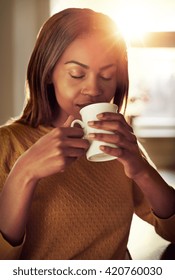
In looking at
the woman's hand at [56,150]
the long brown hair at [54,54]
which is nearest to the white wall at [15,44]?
the long brown hair at [54,54]

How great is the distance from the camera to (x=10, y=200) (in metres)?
0.49

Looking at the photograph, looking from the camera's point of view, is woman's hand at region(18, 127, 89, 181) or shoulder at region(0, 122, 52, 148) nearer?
woman's hand at region(18, 127, 89, 181)

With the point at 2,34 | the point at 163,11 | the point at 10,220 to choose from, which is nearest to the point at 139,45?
the point at 163,11

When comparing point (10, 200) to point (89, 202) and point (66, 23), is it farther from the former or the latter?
point (66, 23)

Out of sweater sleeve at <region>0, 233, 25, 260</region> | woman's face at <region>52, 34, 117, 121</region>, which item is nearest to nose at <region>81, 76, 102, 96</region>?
woman's face at <region>52, 34, 117, 121</region>

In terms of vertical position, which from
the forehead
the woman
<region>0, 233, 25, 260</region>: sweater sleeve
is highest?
the forehead

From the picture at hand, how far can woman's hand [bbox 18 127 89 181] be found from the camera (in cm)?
44

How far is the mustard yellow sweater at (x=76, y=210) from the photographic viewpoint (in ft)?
1.74

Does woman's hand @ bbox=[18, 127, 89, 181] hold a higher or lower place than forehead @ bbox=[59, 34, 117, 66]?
lower

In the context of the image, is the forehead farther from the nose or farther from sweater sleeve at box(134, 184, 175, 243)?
sweater sleeve at box(134, 184, 175, 243)

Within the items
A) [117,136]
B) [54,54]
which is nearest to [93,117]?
[117,136]

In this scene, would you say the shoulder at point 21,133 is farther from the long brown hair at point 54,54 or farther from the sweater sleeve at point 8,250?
the sweater sleeve at point 8,250

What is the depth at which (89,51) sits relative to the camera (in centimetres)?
53

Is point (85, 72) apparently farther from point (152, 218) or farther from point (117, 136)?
point (152, 218)
